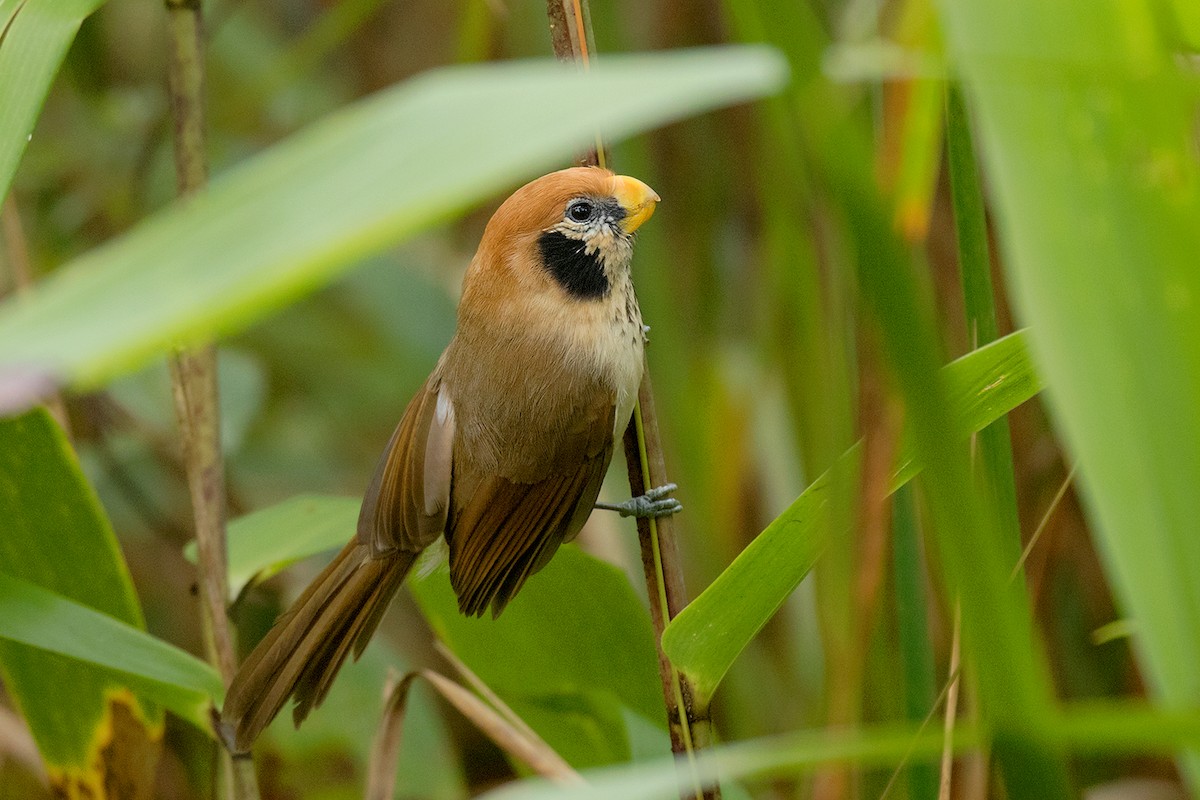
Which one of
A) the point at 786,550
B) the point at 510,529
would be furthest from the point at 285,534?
the point at 786,550

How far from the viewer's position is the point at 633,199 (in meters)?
1.78

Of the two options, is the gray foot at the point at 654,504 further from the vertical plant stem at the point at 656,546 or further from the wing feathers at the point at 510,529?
the wing feathers at the point at 510,529

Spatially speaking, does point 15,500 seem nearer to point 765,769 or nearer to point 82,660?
point 82,660

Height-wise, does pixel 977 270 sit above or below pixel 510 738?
above

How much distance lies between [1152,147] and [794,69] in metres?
0.21

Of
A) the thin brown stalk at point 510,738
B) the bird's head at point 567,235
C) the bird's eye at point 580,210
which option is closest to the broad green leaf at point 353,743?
the thin brown stalk at point 510,738

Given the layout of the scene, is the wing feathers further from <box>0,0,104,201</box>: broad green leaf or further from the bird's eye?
<box>0,0,104,201</box>: broad green leaf

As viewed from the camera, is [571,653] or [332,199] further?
[571,653]

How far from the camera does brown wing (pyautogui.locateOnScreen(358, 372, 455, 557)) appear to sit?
1.69 m

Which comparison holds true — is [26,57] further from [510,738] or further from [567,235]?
[510,738]

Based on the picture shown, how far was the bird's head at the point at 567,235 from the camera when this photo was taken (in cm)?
178

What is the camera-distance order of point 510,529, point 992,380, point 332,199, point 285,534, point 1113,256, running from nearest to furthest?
point 332,199 → point 1113,256 → point 992,380 → point 285,534 → point 510,529

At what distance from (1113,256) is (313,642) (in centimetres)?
127

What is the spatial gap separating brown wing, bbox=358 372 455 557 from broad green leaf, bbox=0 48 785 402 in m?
1.20
